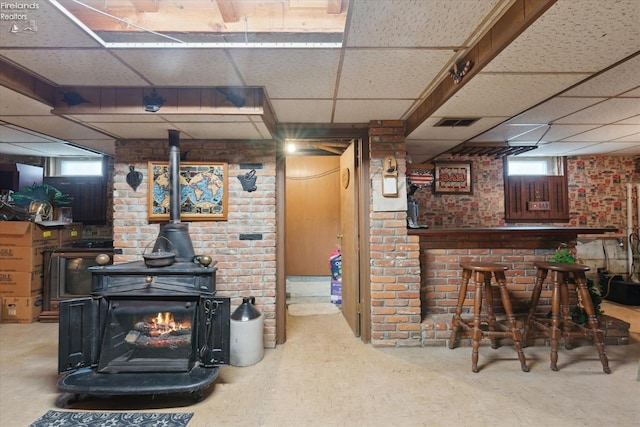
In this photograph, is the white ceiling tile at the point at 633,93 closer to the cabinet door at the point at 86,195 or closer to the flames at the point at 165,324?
the flames at the point at 165,324

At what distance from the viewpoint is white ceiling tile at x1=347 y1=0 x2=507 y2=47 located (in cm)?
122

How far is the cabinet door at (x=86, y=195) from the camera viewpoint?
4133 mm

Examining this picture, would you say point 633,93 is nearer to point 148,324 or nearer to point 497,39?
point 497,39

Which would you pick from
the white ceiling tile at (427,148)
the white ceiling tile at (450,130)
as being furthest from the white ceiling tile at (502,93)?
the white ceiling tile at (427,148)

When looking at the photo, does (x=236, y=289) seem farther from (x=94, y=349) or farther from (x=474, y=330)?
(x=474, y=330)

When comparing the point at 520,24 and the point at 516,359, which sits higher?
the point at 520,24

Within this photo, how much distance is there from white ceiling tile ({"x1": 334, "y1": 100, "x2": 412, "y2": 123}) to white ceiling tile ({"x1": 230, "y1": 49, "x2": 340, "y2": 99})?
0.26 metres

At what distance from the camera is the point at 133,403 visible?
1.90 m

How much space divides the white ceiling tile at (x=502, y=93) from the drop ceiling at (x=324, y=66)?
0.04 ft

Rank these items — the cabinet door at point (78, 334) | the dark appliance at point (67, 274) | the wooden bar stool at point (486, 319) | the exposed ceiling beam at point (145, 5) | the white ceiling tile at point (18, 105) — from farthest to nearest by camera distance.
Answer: the dark appliance at point (67, 274)
the wooden bar stool at point (486, 319)
the cabinet door at point (78, 334)
the white ceiling tile at point (18, 105)
the exposed ceiling beam at point (145, 5)

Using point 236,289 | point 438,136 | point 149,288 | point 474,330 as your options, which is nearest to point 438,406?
point 474,330

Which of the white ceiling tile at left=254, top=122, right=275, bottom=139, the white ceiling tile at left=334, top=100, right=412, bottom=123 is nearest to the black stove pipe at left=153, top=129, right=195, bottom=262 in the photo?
the white ceiling tile at left=254, top=122, right=275, bottom=139

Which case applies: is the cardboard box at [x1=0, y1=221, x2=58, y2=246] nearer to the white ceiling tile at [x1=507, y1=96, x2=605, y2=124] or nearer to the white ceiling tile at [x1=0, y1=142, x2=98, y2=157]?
the white ceiling tile at [x1=0, y1=142, x2=98, y2=157]

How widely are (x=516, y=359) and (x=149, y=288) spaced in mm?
2957
